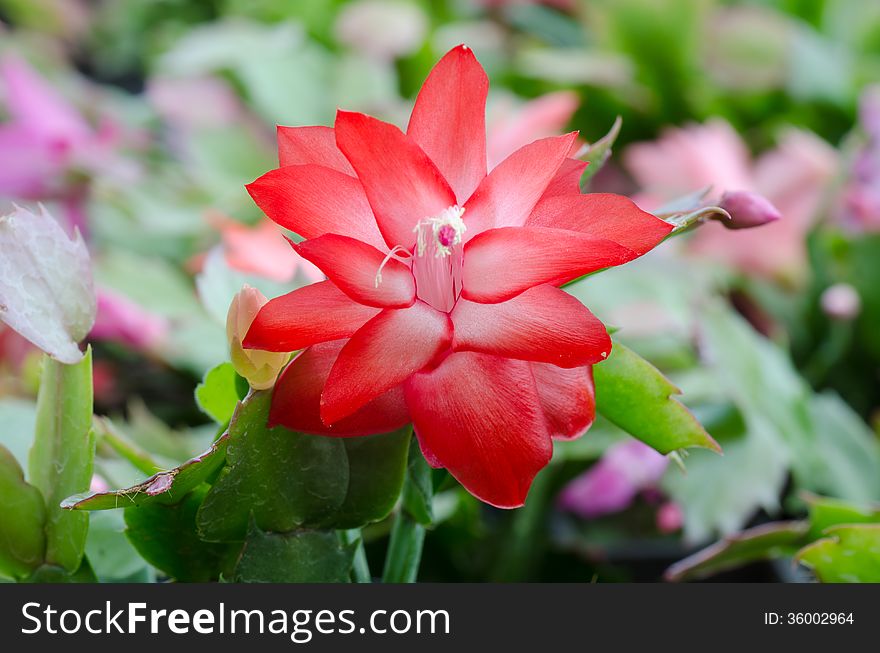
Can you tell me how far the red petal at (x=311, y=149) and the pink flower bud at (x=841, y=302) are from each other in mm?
658

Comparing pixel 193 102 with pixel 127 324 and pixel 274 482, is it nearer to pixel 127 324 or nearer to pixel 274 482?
pixel 127 324

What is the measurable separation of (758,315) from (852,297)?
0.12 meters

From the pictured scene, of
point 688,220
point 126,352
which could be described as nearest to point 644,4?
point 126,352

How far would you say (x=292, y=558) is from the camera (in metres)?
0.36

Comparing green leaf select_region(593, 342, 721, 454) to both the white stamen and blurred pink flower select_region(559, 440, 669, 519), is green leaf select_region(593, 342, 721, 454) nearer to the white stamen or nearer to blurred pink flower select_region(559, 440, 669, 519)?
the white stamen

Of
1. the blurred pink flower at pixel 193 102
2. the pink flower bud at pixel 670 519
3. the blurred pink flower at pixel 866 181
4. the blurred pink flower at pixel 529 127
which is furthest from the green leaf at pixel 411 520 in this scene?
the blurred pink flower at pixel 193 102

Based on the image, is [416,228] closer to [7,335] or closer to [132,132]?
[7,335]

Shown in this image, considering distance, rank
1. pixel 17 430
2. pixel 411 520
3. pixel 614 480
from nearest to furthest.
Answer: pixel 411 520, pixel 17 430, pixel 614 480

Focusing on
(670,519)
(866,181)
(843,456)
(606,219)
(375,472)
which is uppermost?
(606,219)

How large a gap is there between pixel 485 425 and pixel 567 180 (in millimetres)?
97

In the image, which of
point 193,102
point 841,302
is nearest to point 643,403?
point 841,302

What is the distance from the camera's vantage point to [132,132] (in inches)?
45.6

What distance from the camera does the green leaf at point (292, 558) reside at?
1.17ft

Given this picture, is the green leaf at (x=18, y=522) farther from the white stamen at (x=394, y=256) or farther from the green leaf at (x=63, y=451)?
the white stamen at (x=394, y=256)
